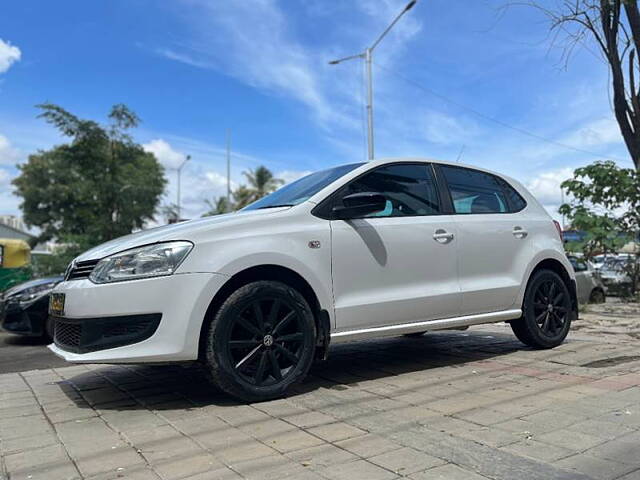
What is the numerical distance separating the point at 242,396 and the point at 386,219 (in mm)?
1740

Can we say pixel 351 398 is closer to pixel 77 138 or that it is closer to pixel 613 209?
pixel 613 209

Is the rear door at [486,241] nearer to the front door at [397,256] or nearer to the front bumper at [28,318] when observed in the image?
the front door at [397,256]

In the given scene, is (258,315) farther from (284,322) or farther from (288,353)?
(288,353)

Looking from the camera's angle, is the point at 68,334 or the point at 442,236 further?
the point at 442,236

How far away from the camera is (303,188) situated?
460 centimetres

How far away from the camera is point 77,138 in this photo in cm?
2042

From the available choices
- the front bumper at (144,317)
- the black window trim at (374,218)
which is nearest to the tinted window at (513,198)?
the black window trim at (374,218)

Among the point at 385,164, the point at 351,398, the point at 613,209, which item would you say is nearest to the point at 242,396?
the point at 351,398

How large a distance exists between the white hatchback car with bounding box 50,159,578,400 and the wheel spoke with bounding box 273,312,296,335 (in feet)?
0.06

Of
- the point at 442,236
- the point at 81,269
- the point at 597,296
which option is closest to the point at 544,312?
the point at 442,236

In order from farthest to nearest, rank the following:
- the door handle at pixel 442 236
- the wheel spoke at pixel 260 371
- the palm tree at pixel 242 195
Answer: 1. the palm tree at pixel 242 195
2. the door handle at pixel 442 236
3. the wheel spoke at pixel 260 371

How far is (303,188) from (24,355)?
4.48 meters

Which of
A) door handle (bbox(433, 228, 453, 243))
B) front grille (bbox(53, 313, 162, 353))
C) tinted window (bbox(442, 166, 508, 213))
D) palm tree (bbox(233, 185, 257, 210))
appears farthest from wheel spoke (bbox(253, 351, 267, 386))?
palm tree (bbox(233, 185, 257, 210))

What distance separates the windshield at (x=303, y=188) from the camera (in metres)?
4.38
